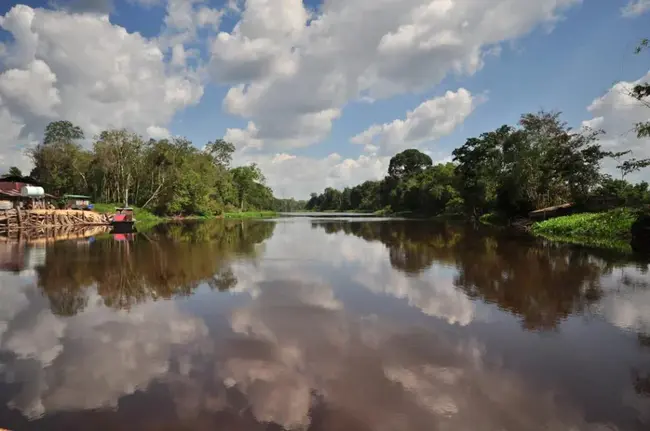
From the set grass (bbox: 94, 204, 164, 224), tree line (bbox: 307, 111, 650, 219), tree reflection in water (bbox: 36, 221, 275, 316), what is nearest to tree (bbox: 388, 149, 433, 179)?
tree line (bbox: 307, 111, 650, 219)

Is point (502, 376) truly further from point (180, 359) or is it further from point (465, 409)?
point (180, 359)

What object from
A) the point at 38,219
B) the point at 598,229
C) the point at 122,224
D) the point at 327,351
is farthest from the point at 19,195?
the point at 598,229

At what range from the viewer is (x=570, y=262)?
15.9 meters

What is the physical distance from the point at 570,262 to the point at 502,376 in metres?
12.4

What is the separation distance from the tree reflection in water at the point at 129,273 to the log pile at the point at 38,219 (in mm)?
19060

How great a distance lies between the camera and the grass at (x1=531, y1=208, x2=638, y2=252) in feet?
74.8

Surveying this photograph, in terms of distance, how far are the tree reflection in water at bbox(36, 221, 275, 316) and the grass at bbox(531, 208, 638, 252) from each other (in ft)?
61.1

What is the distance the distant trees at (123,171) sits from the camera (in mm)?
55919

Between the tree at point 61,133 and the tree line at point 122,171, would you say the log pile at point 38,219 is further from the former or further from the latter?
the tree at point 61,133

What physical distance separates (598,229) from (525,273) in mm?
16393

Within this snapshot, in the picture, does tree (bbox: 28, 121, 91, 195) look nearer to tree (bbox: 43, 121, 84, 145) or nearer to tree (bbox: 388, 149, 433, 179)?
tree (bbox: 43, 121, 84, 145)

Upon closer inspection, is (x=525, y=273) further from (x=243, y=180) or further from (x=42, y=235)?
(x=243, y=180)

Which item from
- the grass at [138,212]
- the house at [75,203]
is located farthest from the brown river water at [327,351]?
the grass at [138,212]

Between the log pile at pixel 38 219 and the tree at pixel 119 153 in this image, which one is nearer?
the log pile at pixel 38 219
